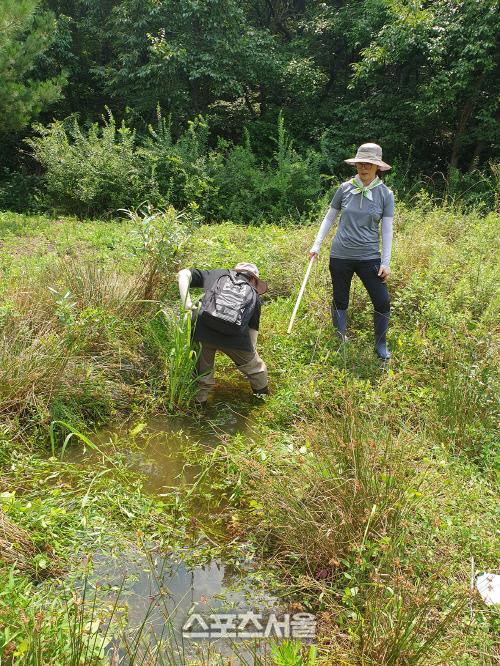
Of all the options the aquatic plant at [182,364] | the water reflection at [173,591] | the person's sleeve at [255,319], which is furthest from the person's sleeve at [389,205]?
the water reflection at [173,591]

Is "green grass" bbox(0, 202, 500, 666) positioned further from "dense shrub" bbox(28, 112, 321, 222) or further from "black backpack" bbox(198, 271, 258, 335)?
"dense shrub" bbox(28, 112, 321, 222)

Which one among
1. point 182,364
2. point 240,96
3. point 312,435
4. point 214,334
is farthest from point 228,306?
point 240,96

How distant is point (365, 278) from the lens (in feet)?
14.5

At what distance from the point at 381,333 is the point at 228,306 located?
157cm

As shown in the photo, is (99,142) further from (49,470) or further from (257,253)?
(49,470)

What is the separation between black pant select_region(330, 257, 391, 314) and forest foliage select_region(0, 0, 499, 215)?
6.08m

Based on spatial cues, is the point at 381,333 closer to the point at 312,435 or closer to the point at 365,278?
the point at 365,278

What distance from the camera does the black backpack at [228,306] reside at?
3.64 m

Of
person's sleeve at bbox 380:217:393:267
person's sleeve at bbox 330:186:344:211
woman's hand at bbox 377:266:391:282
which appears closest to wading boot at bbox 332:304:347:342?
woman's hand at bbox 377:266:391:282

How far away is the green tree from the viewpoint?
29.2 ft

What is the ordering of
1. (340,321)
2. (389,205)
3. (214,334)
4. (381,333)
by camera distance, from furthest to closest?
1. (340,321)
2. (381,333)
3. (389,205)
4. (214,334)

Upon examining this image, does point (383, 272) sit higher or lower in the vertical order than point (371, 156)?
lower

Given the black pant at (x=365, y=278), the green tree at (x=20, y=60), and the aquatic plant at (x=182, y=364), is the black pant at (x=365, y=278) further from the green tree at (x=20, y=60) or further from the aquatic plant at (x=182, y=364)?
the green tree at (x=20, y=60)

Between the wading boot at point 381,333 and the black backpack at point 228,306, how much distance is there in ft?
4.13
